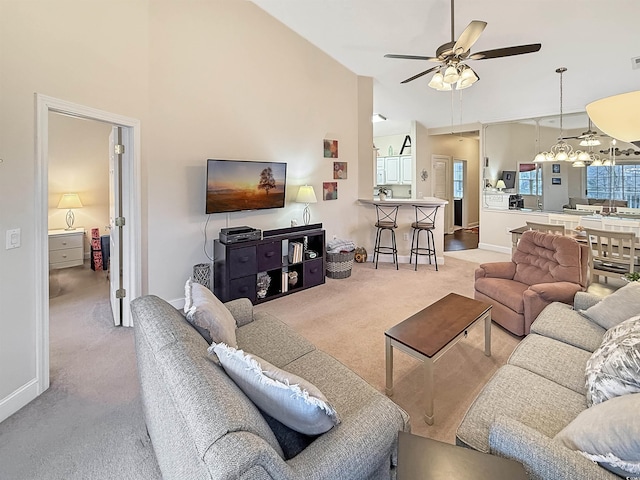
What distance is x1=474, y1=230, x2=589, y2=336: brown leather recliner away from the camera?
2871 millimetres

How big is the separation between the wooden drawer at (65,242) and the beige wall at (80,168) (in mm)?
363

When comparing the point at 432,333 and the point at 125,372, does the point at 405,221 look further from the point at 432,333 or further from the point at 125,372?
the point at 125,372

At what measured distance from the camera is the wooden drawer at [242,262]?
379cm

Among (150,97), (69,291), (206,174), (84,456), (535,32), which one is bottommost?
(84,456)

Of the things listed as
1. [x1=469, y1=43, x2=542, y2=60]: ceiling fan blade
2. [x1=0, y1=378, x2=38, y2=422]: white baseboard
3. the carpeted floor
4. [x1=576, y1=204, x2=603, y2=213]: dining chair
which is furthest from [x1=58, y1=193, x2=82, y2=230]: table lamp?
[x1=576, y1=204, x2=603, y2=213]: dining chair

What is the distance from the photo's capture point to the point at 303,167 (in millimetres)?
5117

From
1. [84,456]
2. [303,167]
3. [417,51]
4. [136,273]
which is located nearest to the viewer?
[84,456]

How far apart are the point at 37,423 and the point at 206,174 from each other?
106 inches

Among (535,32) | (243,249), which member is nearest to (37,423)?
(243,249)

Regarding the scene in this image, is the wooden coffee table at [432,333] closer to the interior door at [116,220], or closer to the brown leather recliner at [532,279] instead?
the brown leather recliner at [532,279]

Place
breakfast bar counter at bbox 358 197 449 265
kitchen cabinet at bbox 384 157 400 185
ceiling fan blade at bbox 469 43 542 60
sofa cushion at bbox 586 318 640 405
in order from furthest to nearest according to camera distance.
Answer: kitchen cabinet at bbox 384 157 400 185 → breakfast bar counter at bbox 358 197 449 265 → ceiling fan blade at bbox 469 43 542 60 → sofa cushion at bbox 586 318 640 405

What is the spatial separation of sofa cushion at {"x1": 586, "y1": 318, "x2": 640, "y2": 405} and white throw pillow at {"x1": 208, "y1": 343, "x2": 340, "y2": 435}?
1.14 m

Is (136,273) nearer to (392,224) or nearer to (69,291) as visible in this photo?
(69,291)

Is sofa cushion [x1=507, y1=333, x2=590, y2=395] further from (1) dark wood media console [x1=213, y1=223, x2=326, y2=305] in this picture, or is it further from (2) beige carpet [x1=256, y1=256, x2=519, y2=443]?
(1) dark wood media console [x1=213, y1=223, x2=326, y2=305]
